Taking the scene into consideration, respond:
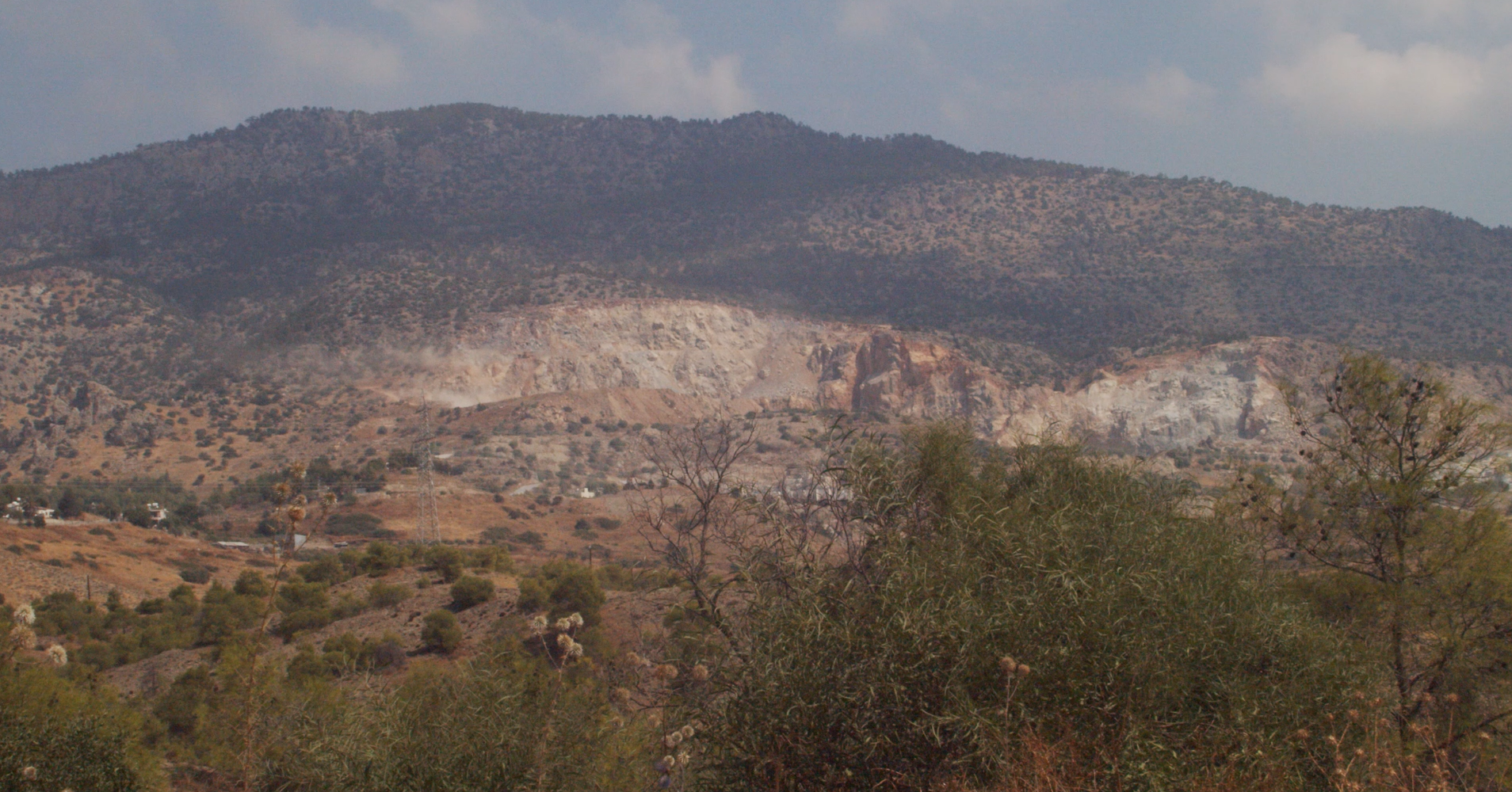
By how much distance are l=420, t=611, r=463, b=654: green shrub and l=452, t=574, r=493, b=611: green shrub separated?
9.28ft

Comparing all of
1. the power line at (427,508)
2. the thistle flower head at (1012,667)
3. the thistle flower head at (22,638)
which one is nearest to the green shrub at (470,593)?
the power line at (427,508)

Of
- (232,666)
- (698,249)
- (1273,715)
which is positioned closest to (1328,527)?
(1273,715)

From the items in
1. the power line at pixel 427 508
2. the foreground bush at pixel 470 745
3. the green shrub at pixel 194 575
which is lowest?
the green shrub at pixel 194 575

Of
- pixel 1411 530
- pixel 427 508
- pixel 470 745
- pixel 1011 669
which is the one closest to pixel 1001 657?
pixel 1011 669

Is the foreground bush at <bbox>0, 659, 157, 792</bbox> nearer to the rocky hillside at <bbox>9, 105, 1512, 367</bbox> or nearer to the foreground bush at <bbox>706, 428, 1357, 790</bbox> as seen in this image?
the foreground bush at <bbox>706, 428, 1357, 790</bbox>

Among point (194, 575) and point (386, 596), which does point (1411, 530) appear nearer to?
point (386, 596)

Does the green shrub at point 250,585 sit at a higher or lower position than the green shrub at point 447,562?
lower

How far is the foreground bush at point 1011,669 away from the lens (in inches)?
249

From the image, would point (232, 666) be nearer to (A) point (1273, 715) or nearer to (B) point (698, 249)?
(A) point (1273, 715)

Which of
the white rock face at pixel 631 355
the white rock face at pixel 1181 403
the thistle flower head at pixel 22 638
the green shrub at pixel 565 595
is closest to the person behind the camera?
the thistle flower head at pixel 22 638

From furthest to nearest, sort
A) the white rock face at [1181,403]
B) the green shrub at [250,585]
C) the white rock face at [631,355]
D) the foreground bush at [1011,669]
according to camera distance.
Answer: the white rock face at [631,355]
the white rock face at [1181,403]
the green shrub at [250,585]
the foreground bush at [1011,669]

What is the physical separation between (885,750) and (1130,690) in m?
1.73

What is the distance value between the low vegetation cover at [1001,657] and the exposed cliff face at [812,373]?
46683mm

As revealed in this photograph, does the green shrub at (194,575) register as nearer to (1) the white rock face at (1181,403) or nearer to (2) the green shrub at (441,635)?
(2) the green shrub at (441,635)
